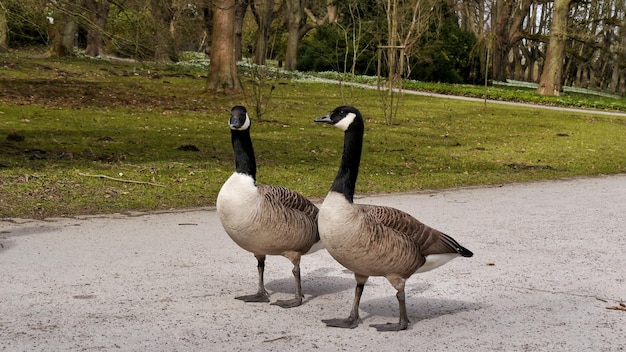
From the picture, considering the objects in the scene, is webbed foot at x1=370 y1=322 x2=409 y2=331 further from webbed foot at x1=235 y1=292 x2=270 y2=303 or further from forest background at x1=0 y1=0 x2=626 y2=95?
forest background at x1=0 y1=0 x2=626 y2=95

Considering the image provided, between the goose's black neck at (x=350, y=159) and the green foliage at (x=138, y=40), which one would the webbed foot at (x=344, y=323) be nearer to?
the goose's black neck at (x=350, y=159)

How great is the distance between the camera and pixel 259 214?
5984mm

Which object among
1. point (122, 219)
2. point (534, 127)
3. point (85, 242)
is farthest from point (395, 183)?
point (534, 127)

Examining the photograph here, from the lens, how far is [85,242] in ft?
27.6

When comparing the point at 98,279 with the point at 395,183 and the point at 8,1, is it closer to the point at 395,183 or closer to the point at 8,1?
the point at 395,183

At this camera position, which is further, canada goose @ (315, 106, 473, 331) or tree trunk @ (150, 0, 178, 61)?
tree trunk @ (150, 0, 178, 61)

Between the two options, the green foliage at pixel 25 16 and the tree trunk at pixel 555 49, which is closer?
the green foliage at pixel 25 16

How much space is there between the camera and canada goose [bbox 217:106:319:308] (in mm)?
5953

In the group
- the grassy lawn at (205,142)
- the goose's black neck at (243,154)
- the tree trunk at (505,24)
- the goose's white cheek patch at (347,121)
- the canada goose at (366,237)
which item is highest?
the tree trunk at (505,24)

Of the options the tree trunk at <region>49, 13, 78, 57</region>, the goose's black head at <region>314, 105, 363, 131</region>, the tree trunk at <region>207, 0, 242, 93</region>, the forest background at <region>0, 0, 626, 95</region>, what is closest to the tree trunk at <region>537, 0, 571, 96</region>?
the forest background at <region>0, 0, 626, 95</region>

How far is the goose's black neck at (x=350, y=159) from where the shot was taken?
5.72 meters

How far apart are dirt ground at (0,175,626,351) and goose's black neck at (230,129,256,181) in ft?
3.69

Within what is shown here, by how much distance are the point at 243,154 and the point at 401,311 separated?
170cm

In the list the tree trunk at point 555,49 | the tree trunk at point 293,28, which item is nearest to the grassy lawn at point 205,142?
the tree trunk at point 555,49
